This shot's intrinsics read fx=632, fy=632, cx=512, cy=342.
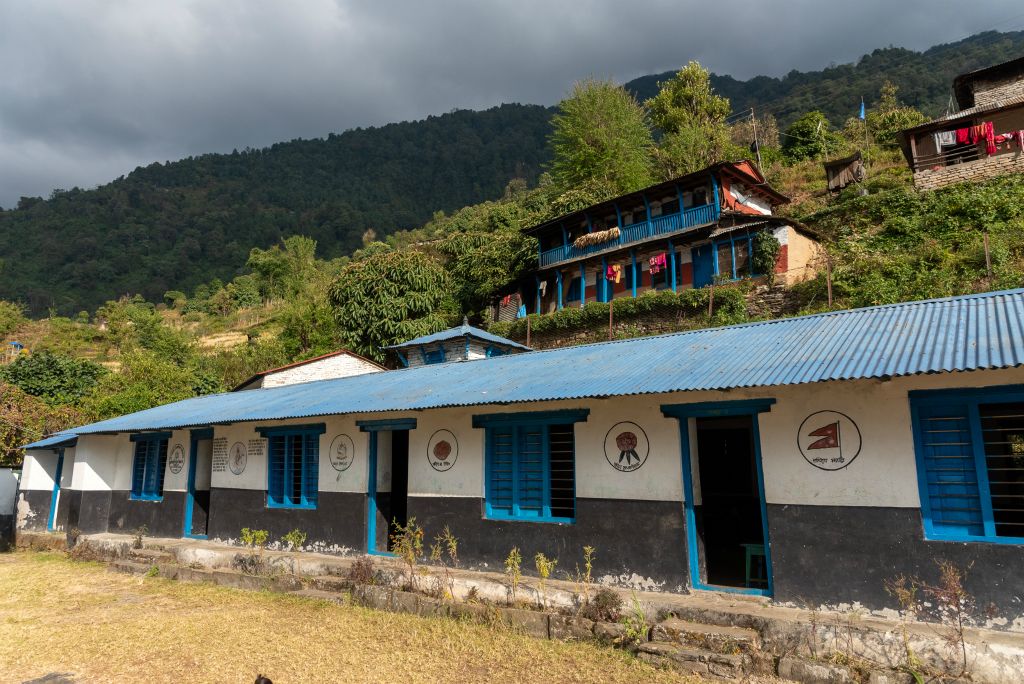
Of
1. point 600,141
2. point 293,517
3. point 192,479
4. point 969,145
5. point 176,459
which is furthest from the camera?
point 600,141

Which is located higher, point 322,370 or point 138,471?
point 322,370

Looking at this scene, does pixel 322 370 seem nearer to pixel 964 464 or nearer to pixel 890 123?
pixel 964 464

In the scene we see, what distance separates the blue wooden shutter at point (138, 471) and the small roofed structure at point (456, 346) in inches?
288

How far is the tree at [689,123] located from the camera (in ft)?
138

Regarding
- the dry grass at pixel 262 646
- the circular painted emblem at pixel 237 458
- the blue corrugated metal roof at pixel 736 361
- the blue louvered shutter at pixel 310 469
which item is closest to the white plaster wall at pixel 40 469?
the blue corrugated metal roof at pixel 736 361

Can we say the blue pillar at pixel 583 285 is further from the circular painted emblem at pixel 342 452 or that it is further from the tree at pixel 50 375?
the tree at pixel 50 375

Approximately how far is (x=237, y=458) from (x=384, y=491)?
13.8 ft

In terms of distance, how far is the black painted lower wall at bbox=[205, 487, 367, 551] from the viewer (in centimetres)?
1121

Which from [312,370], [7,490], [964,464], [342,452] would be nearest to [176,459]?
[342,452]

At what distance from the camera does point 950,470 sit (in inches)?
252

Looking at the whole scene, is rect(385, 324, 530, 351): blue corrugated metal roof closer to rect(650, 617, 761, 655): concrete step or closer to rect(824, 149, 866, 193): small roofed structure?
rect(650, 617, 761, 655): concrete step

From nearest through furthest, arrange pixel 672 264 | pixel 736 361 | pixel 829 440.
Answer: pixel 829 440 → pixel 736 361 → pixel 672 264

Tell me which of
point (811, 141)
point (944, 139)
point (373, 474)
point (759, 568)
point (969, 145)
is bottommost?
point (759, 568)

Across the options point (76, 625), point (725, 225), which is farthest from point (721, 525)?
point (725, 225)
